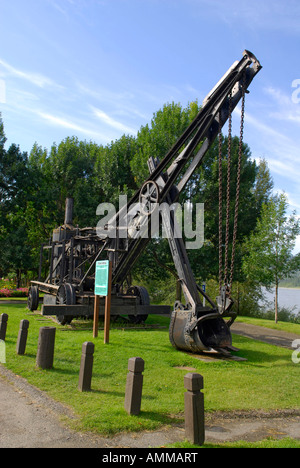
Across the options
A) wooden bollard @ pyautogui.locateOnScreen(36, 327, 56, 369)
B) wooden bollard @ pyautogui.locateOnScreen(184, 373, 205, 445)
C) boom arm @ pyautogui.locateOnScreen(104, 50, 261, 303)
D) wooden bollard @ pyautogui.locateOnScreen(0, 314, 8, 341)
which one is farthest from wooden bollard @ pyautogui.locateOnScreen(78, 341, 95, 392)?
wooden bollard @ pyautogui.locateOnScreen(0, 314, 8, 341)

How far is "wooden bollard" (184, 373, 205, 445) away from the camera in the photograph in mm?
4469

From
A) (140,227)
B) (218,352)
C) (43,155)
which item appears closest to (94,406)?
(218,352)

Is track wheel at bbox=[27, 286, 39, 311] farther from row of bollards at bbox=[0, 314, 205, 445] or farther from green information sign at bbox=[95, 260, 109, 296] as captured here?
row of bollards at bbox=[0, 314, 205, 445]

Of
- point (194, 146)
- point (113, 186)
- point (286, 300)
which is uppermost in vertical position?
point (113, 186)

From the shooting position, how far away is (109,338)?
1100 cm

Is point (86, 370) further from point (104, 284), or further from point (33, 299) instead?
point (33, 299)

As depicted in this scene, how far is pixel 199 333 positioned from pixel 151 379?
93.2 inches

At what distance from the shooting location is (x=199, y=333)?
925 cm

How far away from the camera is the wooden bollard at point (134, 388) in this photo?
529 cm

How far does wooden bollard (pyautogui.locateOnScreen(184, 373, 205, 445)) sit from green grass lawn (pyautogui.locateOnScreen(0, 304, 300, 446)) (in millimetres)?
609

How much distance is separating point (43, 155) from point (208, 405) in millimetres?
25534

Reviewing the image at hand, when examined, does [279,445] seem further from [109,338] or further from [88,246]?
[88,246]
